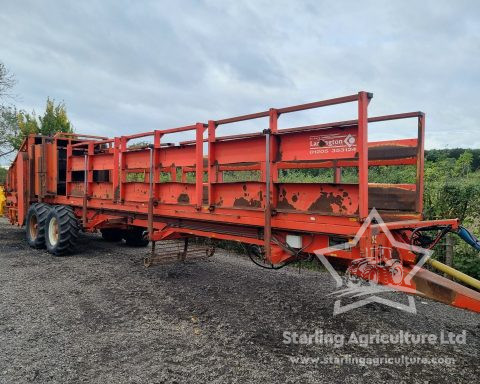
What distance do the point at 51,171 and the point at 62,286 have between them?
3.93m

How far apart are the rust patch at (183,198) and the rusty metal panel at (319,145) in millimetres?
1633

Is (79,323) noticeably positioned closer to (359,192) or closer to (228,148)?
(228,148)

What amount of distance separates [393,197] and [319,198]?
58.8 inches

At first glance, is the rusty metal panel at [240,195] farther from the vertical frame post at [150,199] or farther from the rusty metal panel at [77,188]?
the rusty metal panel at [77,188]

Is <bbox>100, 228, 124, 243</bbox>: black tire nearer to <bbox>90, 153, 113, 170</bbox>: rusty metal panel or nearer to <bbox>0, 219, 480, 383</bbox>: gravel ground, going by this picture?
<bbox>0, 219, 480, 383</bbox>: gravel ground

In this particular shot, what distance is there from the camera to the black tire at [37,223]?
8301 millimetres

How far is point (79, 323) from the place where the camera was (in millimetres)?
4312

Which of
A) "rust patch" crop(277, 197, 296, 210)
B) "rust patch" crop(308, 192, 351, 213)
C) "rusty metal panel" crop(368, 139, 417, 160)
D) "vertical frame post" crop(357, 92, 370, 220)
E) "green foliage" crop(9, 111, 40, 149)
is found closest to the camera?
"vertical frame post" crop(357, 92, 370, 220)

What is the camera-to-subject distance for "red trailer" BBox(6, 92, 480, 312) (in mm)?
3410

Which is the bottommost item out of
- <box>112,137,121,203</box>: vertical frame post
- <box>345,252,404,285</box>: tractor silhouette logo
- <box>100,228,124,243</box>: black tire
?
<box>100,228,124,243</box>: black tire

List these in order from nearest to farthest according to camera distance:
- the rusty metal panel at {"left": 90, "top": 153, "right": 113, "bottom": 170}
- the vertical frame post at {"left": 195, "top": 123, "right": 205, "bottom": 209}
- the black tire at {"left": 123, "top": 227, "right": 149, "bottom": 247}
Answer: the vertical frame post at {"left": 195, "top": 123, "right": 205, "bottom": 209} → the rusty metal panel at {"left": 90, "top": 153, "right": 113, "bottom": 170} → the black tire at {"left": 123, "top": 227, "right": 149, "bottom": 247}

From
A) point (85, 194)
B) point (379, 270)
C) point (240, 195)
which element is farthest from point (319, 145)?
point (85, 194)

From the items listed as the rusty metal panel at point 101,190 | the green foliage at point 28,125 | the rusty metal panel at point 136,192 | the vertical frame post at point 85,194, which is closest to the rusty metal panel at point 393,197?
the rusty metal panel at point 136,192

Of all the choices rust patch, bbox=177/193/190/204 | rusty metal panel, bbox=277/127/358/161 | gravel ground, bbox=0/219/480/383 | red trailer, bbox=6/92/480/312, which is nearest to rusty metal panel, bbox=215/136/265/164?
red trailer, bbox=6/92/480/312
